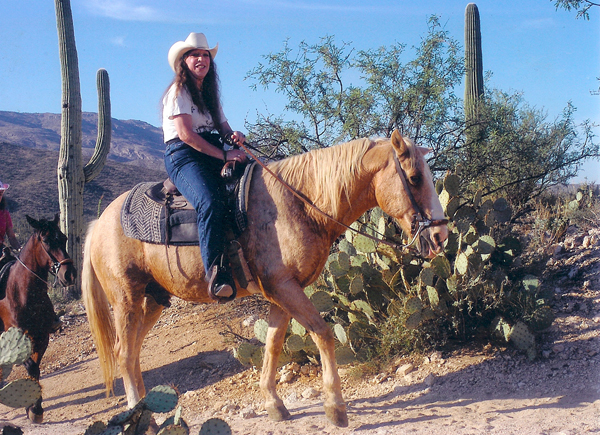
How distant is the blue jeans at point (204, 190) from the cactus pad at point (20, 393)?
4.63 ft

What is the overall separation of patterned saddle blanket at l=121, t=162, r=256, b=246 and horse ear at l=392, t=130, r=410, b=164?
46.4 inches

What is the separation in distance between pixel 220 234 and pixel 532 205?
21.2ft

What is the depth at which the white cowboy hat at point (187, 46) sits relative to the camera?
4.29 meters

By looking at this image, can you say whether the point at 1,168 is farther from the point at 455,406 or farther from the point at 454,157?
the point at 455,406

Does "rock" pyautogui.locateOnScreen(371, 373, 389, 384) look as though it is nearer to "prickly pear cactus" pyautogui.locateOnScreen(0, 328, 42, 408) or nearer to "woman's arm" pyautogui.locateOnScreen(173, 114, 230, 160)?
"woman's arm" pyautogui.locateOnScreen(173, 114, 230, 160)

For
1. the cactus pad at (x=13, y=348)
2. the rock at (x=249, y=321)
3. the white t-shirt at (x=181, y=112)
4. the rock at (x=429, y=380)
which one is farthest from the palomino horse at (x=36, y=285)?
the rock at (x=429, y=380)

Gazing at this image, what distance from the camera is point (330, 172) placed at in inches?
155

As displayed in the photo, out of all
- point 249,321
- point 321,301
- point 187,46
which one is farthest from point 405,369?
point 187,46

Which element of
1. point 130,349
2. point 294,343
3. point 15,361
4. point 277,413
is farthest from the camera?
point 294,343

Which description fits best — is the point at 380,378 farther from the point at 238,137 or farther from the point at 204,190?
the point at 238,137

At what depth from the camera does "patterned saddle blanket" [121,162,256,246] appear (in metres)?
4.03

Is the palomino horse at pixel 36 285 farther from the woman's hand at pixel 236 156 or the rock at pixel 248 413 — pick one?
the woman's hand at pixel 236 156

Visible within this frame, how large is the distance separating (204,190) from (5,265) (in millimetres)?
4170

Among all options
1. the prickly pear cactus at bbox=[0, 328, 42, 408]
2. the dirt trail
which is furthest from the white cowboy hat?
the dirt trail
